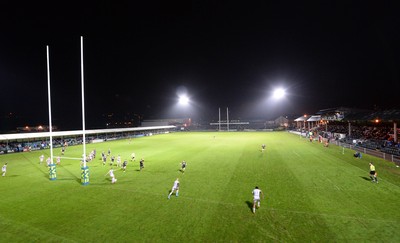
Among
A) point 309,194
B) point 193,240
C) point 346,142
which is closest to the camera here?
point 193,240

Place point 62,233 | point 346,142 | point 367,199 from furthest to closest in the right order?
point 346,142
point 367,199
point 62,233

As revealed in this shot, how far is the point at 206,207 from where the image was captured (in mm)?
14609

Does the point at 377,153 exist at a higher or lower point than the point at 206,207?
higher

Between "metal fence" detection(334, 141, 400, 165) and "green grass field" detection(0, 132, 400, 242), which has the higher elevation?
"metal fence" detection(334, 141, 400, 165)

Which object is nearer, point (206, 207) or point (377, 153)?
point (206, 207)

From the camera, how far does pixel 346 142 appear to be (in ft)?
142

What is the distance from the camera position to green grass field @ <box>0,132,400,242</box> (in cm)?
1127

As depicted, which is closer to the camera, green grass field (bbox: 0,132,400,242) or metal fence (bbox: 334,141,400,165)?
green grass field (bbox: 0,132,400,242)

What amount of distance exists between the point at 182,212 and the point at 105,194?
728cm

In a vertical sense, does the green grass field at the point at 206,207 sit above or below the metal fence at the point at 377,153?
below

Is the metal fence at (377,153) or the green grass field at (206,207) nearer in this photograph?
the green grass field at (206,207)

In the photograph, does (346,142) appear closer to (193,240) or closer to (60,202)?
(193,240)

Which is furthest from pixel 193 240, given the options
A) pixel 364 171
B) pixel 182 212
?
pixel 364 171

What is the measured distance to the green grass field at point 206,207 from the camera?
11.3 metres
